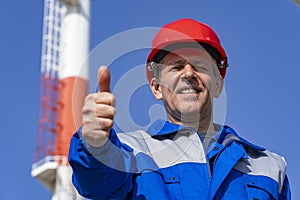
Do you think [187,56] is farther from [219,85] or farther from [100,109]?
[100,109]

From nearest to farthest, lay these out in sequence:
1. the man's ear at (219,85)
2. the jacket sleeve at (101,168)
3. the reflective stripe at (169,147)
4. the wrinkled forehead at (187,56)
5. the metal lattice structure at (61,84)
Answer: the jacket sleeve at (101,168), the reflective stripe at (169,147), the wrinkled forehead at (187,56), the man's ear at (219,85), the metal lattice structure at (61,84)

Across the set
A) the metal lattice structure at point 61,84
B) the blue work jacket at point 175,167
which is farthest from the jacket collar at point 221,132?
the metal lattice structure at point 61,84

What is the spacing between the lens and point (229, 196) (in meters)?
2.47

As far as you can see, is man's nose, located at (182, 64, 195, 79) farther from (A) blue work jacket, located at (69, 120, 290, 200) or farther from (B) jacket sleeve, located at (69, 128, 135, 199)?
(B) jacket sleeve, located at (69, 128, 135, 199)

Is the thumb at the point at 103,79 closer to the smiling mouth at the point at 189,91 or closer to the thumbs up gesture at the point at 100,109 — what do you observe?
the thumbs up gesture at the point at 100,109

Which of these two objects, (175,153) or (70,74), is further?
(70,74)

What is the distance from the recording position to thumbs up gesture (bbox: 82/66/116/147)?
6.59 ft

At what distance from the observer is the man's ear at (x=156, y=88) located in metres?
2.91

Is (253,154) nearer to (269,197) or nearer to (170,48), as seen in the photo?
(269,197)

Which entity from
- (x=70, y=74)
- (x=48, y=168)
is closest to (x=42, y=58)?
(x=70, y=74)

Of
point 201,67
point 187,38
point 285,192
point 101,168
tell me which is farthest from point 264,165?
point 101,168

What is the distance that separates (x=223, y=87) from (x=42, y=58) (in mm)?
18558

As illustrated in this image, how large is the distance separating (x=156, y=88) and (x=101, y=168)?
31.0 inches

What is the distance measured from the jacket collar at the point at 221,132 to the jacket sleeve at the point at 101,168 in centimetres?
33
